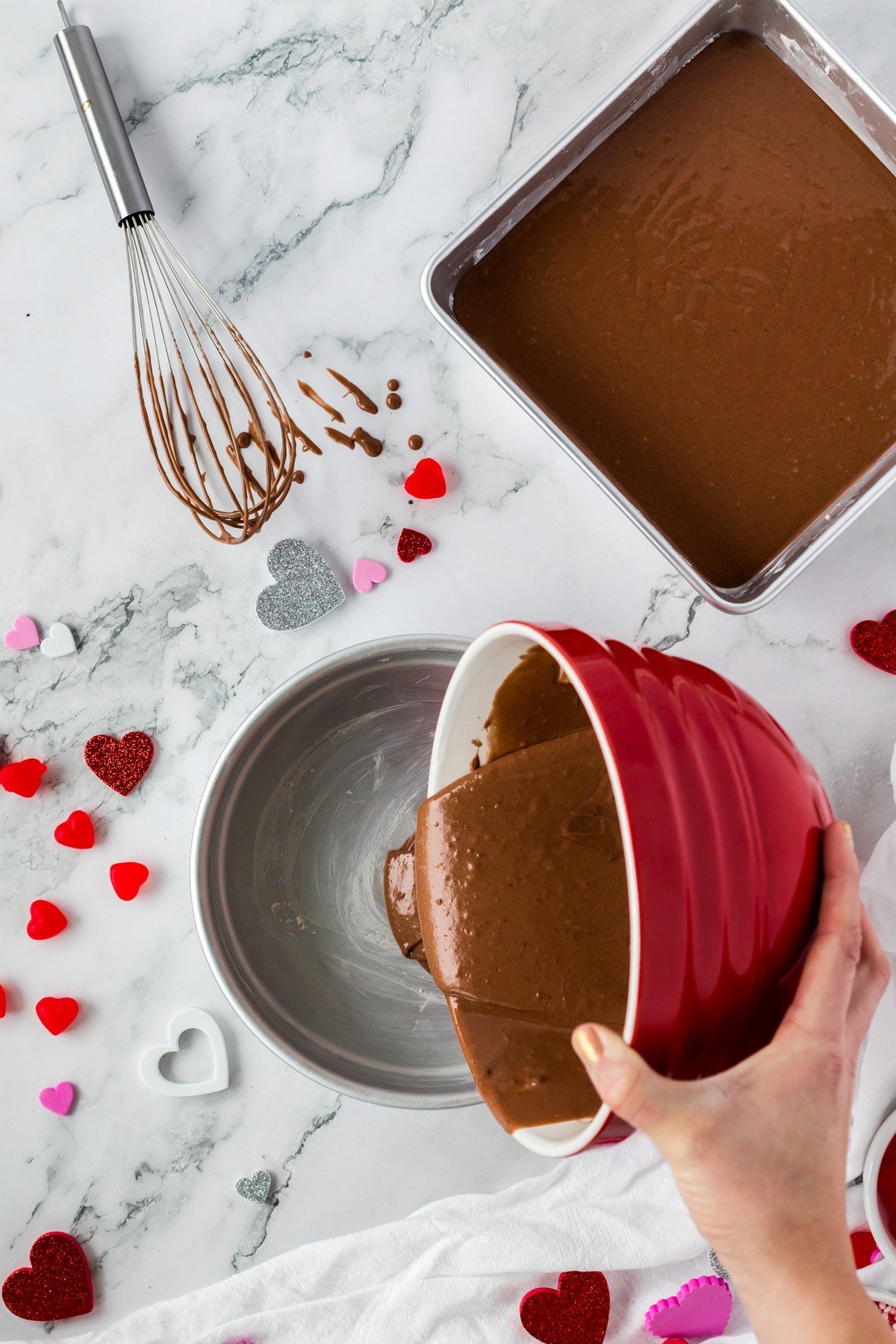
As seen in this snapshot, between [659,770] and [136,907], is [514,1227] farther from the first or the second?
[659,770]

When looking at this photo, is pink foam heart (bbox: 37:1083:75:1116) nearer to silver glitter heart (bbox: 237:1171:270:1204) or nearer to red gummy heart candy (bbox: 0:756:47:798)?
silver glitter heart (bbox: 237:1171:270:1204)

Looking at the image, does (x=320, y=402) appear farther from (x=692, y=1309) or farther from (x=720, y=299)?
(x=692, y=1309)

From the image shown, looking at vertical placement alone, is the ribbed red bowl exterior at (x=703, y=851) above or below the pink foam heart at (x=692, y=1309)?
above

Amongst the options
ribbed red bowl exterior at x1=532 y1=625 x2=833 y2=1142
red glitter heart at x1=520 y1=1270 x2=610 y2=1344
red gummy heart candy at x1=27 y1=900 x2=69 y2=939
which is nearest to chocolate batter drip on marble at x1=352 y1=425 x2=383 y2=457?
ribbed red bowl exterior at x1=532 y1=625 x2=833 y2=1142

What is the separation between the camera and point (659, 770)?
0.57 m

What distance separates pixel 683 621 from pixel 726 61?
0.55 metres

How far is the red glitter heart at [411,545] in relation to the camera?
107 centimetres

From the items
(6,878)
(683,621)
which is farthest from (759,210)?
(6,878)

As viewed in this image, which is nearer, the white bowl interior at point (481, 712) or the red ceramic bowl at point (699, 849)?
the red ceramic bowl at point (699, 849)

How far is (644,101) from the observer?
975mm

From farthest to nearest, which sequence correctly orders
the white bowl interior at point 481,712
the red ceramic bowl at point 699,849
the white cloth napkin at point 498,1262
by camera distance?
1. the white cloth napkin at point 498,1262
2. the white bowl interior at point 481,712
3. the red ceramic bowl at point 699,849

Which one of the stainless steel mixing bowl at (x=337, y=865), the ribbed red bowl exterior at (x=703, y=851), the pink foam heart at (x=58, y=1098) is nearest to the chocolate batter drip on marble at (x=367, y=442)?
the stainless steel mixing bowl at (x=337, y=865)

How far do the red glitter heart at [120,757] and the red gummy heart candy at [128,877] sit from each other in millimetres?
87

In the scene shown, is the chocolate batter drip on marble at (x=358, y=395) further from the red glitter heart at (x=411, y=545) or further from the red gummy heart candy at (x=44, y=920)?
the red gummy heart candy at (x=44, y=920)
